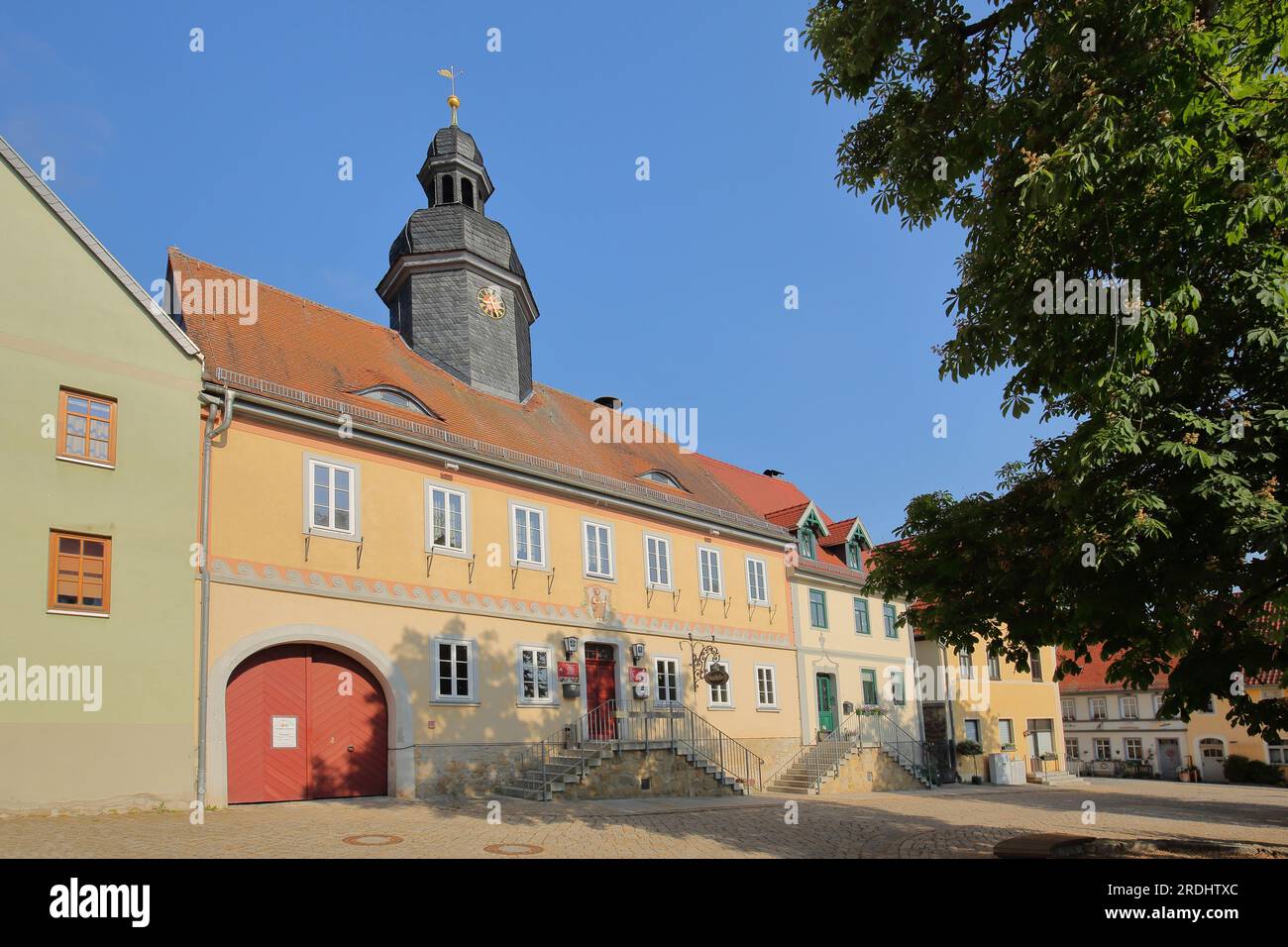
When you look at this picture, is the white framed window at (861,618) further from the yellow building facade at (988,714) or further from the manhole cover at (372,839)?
the manhole cover at (372,839)

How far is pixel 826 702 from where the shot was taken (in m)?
29.5

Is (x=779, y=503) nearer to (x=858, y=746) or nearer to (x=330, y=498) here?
(x=858, y=746)

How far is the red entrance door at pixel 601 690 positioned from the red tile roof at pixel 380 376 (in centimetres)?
432

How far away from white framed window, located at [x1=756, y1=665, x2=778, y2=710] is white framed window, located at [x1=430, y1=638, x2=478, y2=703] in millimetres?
9589

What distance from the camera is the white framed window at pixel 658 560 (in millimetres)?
24500

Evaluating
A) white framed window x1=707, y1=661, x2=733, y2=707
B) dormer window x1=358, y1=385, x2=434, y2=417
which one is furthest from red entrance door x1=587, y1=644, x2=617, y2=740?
dormer window x1=358, y1=385, x2=434, y2=417

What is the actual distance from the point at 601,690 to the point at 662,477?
659 centimetres

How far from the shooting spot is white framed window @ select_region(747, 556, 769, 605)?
27547 millimetres

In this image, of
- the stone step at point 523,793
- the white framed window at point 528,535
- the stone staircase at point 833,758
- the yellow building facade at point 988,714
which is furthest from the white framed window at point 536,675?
the yellow building facade at point 988,714

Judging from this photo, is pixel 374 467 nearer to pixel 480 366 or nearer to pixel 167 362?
pixel 167 362

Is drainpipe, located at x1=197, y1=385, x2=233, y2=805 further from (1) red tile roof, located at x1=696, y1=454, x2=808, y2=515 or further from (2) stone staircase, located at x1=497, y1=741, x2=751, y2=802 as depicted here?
(1) red tile roof, located at x1=696, y1=454, x2=808, y2=515

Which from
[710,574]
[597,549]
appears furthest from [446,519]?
[710,574]

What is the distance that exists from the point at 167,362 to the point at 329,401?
294cm

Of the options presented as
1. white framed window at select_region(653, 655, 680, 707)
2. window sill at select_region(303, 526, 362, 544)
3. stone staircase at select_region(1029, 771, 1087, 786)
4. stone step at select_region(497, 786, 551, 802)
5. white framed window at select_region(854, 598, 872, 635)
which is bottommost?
stone staircase at select_region(1029, 771, 1087, 786)
